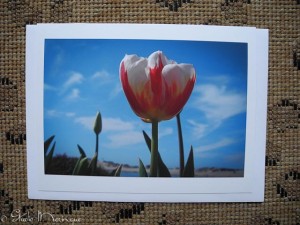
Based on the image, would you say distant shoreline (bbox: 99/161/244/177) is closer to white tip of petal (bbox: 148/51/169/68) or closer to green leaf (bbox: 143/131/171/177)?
green leaf (bbox: 143/131/171/177)

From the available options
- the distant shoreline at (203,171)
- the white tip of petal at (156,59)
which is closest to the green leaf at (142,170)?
the distant shoreline at (203,171)

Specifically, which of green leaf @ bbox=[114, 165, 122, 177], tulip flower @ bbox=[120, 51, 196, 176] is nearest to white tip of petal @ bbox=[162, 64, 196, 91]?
tulip flower @ bbox=[120, 51, 196, 176]

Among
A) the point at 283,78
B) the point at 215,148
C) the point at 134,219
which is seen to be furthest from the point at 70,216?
the point at 283,78

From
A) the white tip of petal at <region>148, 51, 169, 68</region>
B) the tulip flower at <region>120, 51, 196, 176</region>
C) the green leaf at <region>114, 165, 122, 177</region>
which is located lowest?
the green leaf at <region>114, 165, 122, 177</region>

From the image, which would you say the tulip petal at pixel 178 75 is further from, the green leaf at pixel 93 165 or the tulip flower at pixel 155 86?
the green leaf at pixel 93 165

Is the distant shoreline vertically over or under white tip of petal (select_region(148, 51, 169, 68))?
under

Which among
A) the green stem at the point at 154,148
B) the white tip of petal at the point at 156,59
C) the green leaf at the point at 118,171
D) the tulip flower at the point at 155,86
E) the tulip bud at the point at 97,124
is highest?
the white tip of petal at the point at 156,59

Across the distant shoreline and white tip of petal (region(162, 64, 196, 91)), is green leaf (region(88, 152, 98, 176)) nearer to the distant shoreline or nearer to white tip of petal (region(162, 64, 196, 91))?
the distant shoreline
